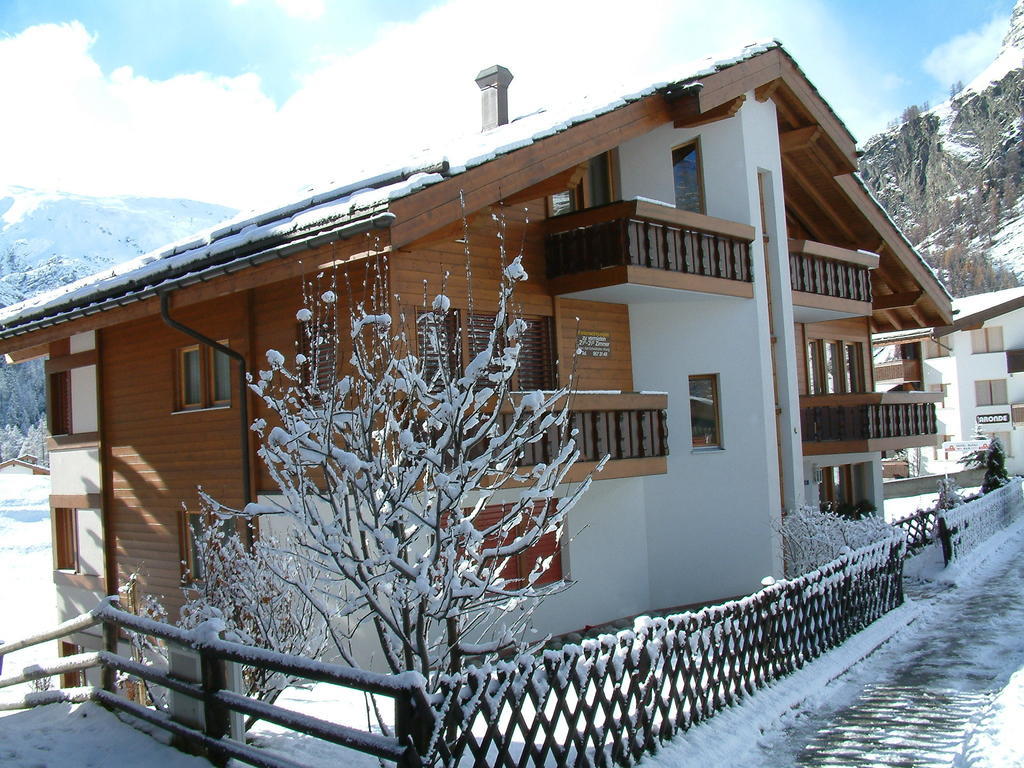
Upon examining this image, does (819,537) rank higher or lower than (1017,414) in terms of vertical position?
lower

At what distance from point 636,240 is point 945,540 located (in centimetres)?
858

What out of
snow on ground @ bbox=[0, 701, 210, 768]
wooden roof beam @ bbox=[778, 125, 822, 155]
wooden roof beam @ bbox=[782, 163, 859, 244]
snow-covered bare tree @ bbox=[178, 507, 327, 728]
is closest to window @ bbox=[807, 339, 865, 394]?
wooden roof beam @ bbox=[782, 163, 859, 244]

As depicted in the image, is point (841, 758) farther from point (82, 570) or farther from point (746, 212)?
point (82, 570)

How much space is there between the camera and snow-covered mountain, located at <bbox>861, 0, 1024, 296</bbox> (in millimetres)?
115938

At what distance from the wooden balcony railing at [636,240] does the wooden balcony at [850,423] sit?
568 centimetres

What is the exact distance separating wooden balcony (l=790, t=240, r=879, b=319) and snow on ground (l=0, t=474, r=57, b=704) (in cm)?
1818

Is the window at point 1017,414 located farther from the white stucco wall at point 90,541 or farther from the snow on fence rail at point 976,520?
the white stucco wall at point 90,541

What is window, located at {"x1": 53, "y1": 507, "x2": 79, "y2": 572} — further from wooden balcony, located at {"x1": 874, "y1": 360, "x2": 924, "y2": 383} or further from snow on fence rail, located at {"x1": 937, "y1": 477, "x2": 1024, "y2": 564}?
wooden balcony, located at {"x1": 874, "y1": 360, "x2": 924, "y2": 383}

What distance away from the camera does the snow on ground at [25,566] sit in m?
28.1

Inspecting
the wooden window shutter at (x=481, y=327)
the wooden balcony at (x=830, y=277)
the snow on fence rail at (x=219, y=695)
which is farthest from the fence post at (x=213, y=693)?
the wooden balcony at (x=830, y=277)

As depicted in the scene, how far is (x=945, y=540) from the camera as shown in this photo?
16.1 metres

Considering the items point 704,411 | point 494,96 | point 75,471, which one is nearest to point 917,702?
point 704,411

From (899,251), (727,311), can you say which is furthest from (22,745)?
(899,251)

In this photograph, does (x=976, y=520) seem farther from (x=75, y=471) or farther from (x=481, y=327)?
(x=75, y=471)
